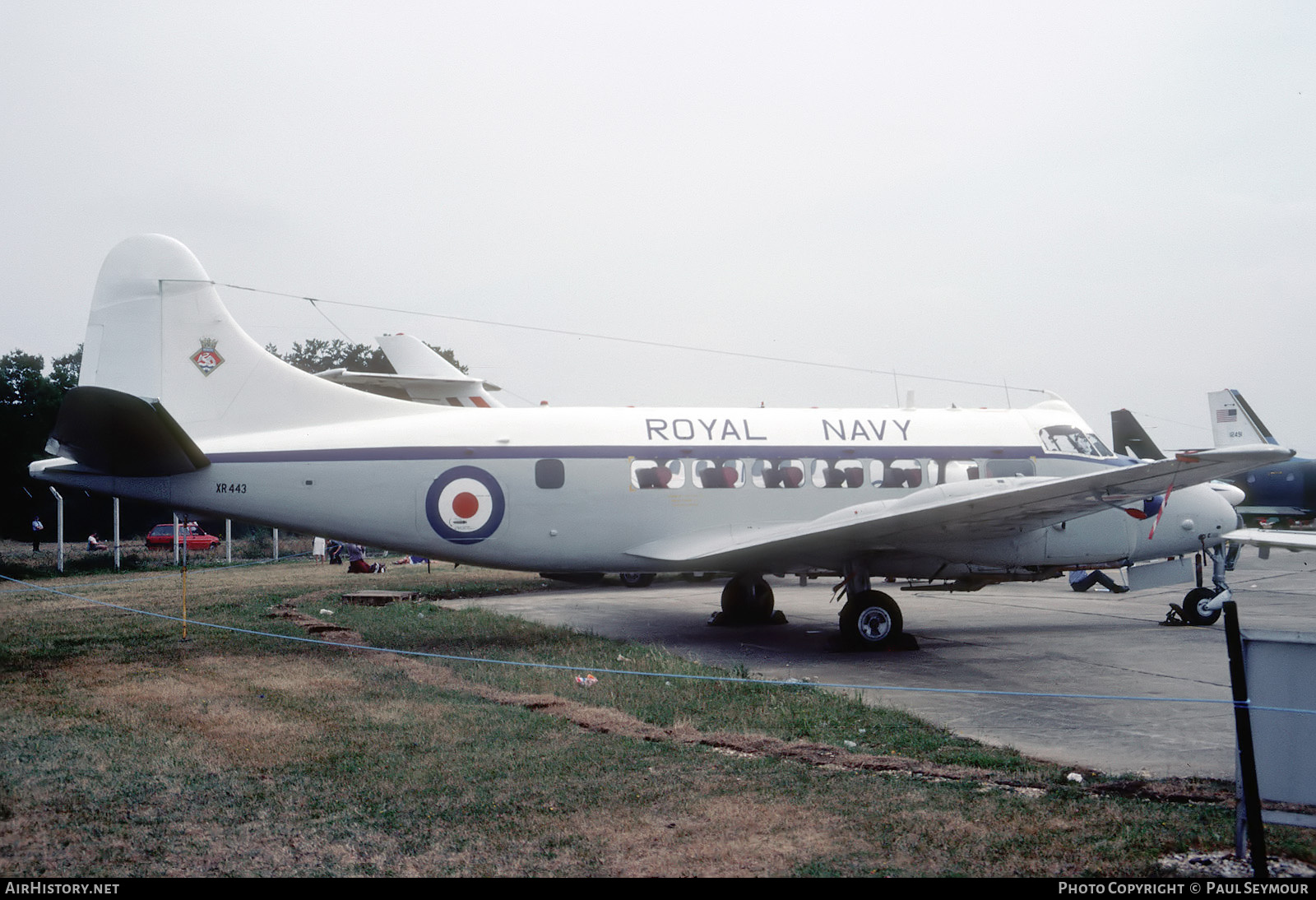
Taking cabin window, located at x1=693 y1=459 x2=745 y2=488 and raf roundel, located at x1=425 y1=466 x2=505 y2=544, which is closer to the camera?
raf roundel, located at x1=425 y1=466 x2=505 y2=544

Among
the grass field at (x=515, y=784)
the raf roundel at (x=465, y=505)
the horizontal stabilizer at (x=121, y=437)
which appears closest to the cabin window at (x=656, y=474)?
the raf roundel at (x=465, y=505)

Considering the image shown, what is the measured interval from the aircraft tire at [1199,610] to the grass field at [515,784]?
8873 mm

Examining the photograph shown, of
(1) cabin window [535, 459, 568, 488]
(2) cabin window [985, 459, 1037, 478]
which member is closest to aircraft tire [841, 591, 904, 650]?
(2) cabin window [985, 459, 1037, 478]

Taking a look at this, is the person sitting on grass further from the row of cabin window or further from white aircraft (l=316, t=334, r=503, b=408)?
the row of cabin window

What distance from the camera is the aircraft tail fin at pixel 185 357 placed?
1250 cm

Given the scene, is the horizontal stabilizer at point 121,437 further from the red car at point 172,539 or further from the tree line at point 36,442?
the red car at point 172,539

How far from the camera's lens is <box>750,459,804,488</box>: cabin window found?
1384 centimetres

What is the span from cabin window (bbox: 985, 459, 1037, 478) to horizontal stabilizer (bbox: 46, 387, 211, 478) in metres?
11.9

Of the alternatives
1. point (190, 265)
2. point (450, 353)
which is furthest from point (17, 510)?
point (190, 265)

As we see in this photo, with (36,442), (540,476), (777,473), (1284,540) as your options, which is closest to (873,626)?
(777,473)

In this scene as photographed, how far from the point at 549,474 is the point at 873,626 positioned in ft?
16.8

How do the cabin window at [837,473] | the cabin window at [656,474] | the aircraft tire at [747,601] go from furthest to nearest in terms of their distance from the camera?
→ the aircraft tire at [747,601]
the cabin window at [837,473]
the cabin window at [656,474]

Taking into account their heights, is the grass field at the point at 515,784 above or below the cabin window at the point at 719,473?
below
